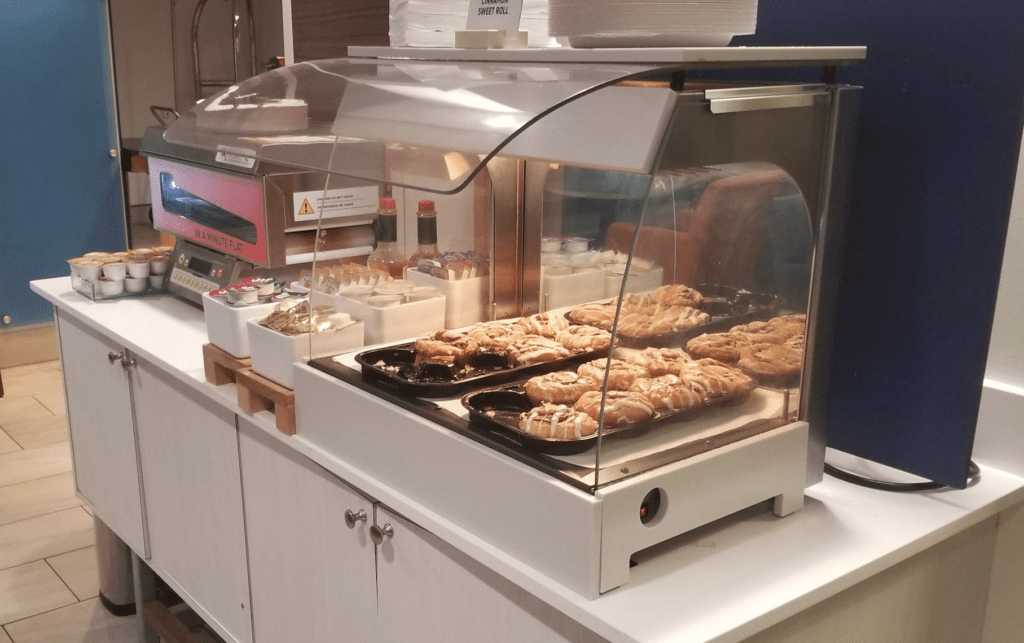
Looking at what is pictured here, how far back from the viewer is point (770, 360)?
4.31 ft

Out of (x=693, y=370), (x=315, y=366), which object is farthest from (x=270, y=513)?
(x=693, y=370)

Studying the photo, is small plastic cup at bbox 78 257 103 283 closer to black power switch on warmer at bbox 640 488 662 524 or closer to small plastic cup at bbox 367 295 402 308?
small plastic cup at bbox 367 295 402 308

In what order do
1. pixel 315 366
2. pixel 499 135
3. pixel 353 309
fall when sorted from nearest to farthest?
pixel 499 135
pixel 315 366
pixel 353 309

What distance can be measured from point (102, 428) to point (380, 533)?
1345 millimetres

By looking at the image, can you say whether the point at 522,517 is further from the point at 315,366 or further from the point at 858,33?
the point at 858,33

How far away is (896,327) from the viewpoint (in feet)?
4.67

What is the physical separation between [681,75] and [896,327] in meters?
0.60

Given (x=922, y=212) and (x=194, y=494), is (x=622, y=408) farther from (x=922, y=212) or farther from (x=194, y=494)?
(x=194, y=494)

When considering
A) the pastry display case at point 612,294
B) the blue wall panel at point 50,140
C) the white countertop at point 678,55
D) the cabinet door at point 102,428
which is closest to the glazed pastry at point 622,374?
the pastry display case at point 612,294

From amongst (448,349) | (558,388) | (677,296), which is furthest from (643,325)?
(448,349)

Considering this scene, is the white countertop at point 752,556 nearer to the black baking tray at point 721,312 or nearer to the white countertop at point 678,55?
the black baking tray at point 721,312

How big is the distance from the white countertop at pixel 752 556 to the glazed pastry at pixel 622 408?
0.18 metres

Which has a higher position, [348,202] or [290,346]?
[348,202]

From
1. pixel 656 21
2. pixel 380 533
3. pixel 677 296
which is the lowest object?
pixel 380 533
